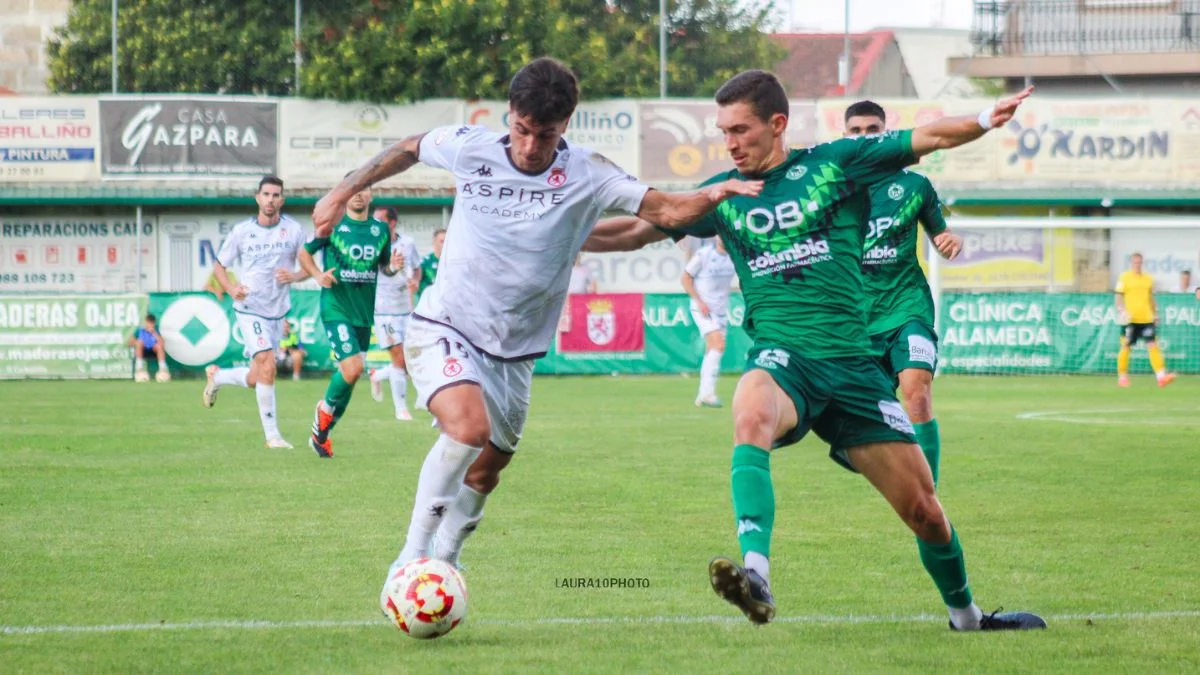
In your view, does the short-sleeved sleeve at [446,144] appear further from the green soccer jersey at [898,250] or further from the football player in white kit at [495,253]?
the green soccer jersey at [898,250]

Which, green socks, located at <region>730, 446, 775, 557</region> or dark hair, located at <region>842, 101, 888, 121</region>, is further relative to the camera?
dark hair, located at <region>842, 101, 888, 121</region>

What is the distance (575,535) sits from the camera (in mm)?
8891

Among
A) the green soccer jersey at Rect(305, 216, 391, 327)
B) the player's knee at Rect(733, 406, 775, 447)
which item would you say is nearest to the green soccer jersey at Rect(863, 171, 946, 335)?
the player's knee at Rect(733, 406, 775, 447)

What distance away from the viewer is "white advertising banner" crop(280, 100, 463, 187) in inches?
1390

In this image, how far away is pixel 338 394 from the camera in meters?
13.7

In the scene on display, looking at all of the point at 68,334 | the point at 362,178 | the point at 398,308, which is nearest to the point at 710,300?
the point at 398,308

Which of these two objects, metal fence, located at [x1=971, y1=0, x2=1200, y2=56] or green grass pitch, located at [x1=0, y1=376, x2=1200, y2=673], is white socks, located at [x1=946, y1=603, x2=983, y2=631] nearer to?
green grass pitch, located at [x1=0, y1=376, x2=1200, y2=673]

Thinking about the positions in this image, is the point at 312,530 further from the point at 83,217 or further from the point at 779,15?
the point at 779,15

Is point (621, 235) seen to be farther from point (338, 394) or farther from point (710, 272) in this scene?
point (710, 272)

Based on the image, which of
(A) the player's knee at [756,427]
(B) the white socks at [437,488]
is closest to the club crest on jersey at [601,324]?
(B) the white socks at [437,488]

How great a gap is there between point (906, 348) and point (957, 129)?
11.0ft

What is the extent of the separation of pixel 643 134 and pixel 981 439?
20760 mm

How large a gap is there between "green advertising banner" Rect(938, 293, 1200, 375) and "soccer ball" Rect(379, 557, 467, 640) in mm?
23368

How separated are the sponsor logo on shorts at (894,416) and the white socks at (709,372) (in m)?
14.3
